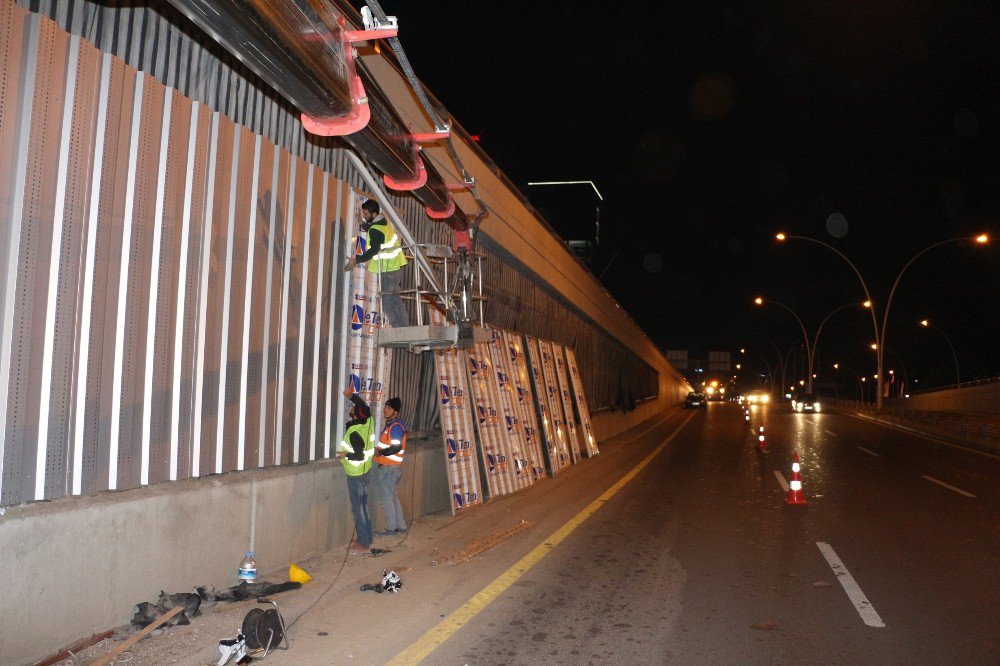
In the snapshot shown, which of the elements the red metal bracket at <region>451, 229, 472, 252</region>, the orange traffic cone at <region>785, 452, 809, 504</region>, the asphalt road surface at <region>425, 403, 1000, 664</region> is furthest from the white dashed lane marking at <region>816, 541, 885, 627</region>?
the red metal bracket at <region>451, 229, 472, 252</region>

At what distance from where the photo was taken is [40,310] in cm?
527

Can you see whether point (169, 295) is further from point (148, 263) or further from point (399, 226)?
point (399, 226)

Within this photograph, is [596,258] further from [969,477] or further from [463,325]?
[463,325]

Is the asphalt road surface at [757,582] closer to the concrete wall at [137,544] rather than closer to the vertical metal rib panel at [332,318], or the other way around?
the concrete wall at [137,544]

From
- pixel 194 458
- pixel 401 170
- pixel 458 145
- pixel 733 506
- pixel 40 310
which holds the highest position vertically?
pixel 458 145

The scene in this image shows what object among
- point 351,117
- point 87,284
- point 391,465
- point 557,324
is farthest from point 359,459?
point 557,324

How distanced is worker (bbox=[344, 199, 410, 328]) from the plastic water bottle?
3.92 meters

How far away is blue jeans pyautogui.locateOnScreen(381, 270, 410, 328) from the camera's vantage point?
33.9 ft

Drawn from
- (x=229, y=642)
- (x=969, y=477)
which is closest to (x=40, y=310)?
(x=229, y=642)

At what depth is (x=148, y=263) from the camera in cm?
621

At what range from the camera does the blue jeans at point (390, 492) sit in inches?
378

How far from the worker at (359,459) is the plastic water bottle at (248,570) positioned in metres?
1.91

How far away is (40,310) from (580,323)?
25143mm

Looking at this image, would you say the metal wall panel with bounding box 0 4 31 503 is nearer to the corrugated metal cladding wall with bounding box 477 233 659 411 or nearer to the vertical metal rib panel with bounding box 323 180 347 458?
the vertical metal rib panel with bounding box 323 180 347 458
